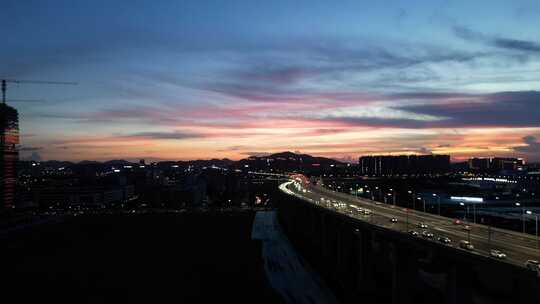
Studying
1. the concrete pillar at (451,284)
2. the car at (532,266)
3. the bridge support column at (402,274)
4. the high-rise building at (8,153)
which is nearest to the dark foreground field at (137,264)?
the bridge support column at (402,274)

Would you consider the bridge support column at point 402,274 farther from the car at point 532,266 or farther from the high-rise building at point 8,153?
the high-rise building at point 8,153

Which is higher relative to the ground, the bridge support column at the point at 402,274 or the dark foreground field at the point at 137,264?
the bridge support column at the point at 402,274

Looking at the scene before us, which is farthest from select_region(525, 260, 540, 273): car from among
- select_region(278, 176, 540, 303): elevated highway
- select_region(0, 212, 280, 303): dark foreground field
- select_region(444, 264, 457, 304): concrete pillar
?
select_region(0, 212, 280, 303): dark foreground field

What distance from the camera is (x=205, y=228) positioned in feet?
270

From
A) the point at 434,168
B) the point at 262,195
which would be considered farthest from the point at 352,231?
the point at 434,168

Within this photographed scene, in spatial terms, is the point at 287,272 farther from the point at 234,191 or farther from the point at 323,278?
the point at 234,191

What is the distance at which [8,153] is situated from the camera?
132125 mm

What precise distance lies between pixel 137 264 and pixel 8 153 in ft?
313

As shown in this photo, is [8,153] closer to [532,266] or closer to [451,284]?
[451,284]

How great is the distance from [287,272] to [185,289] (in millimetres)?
9960

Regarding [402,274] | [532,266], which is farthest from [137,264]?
[532,266]

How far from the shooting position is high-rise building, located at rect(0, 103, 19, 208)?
401ft

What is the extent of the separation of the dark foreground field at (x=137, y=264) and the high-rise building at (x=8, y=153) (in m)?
41.2

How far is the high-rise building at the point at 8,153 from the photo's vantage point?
401ft
